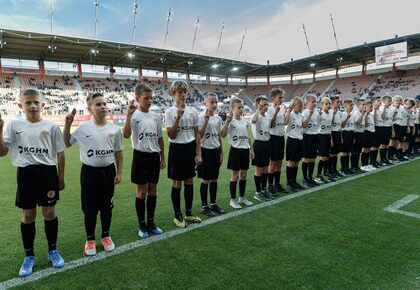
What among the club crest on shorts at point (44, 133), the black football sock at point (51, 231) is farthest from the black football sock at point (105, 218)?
the club crest on shorts at point (44, 133)

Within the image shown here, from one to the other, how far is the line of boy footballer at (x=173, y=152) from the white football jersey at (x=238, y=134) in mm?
17

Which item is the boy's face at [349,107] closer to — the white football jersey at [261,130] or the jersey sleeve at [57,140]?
the white football jersey at [261,130]

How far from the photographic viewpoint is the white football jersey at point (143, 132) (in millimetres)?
3730

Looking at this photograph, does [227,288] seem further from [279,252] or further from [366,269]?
[366,269]

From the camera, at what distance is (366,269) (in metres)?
2.92

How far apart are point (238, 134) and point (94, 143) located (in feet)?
8.05

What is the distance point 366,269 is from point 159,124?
9.71 ft

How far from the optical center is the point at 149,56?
37.2 metres

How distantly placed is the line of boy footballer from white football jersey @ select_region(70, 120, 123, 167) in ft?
0.03

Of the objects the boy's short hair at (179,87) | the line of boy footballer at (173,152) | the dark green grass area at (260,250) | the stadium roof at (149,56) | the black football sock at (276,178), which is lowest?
the dark green grass area at (260,250)

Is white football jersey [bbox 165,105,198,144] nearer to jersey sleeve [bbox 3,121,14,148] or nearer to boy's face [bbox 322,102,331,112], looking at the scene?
jersey sleeve [bbox 3,121,14,148]

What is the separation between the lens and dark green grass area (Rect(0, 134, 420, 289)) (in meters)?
2.73

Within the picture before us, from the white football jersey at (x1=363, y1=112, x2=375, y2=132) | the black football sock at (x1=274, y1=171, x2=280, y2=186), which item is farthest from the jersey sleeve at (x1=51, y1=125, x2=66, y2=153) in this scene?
the white football jersey at (x1=363, y1=112, x2=375, y2=132)

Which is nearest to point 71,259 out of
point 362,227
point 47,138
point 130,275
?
point 130,275
